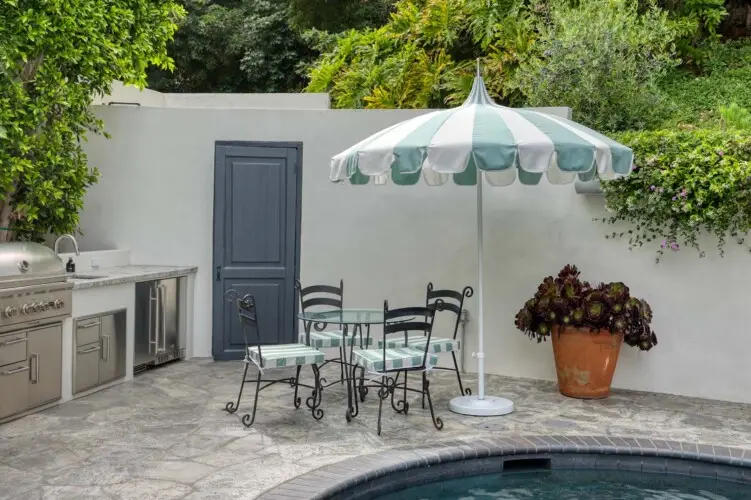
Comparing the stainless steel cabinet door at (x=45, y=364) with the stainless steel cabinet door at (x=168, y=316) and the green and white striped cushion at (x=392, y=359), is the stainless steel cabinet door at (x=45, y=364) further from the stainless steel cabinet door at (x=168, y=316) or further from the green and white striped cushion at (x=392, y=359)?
the green and white striped cushion at (x=392, y=359)

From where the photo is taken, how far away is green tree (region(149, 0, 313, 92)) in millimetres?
19547

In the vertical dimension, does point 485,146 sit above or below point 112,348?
above

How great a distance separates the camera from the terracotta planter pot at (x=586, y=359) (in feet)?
23.4

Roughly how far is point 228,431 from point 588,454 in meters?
2.72

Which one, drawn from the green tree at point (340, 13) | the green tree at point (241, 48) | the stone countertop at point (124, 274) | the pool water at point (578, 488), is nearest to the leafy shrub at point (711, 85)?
the pool water at point (578, 488)

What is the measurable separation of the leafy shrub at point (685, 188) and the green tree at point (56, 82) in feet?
16.9

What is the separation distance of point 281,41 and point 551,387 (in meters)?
14.1

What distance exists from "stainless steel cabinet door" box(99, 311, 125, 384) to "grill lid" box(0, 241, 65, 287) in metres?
0.91

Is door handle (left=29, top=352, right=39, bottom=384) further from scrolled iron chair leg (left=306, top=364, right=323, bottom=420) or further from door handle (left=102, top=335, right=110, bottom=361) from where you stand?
scrolled iron chair leg (left=306, top=364, right=323, bottom=420)

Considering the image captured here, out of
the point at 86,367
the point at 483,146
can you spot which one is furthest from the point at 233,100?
the point at 483,146

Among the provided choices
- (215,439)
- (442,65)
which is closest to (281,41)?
(442,65)

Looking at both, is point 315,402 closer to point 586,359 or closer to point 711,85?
point 586,359

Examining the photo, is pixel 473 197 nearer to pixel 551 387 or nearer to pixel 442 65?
pixel 551 387

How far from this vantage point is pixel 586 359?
7.18 metres
